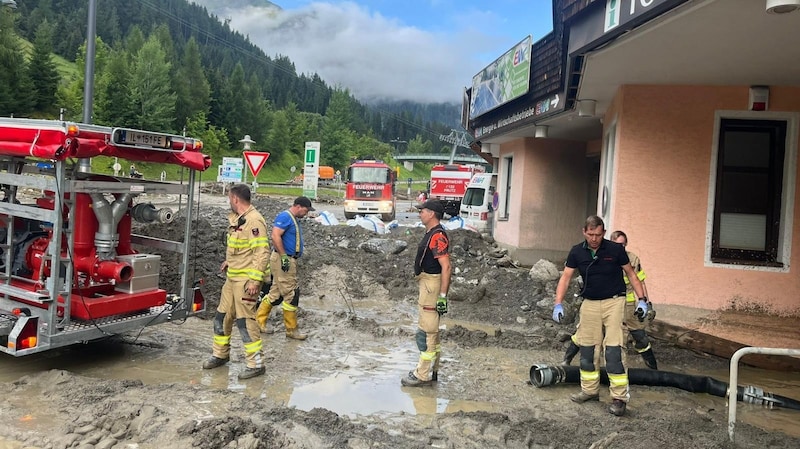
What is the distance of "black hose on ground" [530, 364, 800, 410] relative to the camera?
601 cm

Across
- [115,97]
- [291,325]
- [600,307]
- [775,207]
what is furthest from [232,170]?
[115,97]

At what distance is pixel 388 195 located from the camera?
29.4 meters

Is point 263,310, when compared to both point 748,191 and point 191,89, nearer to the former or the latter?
point 748,191

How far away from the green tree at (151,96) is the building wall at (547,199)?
181 feet

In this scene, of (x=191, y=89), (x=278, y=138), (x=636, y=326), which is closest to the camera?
(x=636, y=326)

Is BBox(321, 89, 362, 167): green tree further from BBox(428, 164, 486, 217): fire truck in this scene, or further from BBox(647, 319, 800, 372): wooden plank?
BBox(647, 319, 800, 372): wooden plank

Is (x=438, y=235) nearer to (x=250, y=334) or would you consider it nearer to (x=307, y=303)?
(x=250, y=334)

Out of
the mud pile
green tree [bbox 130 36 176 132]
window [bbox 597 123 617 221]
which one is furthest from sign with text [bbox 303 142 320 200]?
green tree [bbox 130 36 176 132]

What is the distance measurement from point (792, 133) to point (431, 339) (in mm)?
5709

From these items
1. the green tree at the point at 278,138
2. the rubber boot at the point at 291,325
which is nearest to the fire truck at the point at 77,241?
the rubber boot at the point at 291,325

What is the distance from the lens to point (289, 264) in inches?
300

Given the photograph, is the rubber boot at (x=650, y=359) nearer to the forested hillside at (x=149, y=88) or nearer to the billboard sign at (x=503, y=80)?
the billboard sign at (x=503, y=80)

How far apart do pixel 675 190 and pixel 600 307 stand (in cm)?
347

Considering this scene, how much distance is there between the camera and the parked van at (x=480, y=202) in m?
19.7
